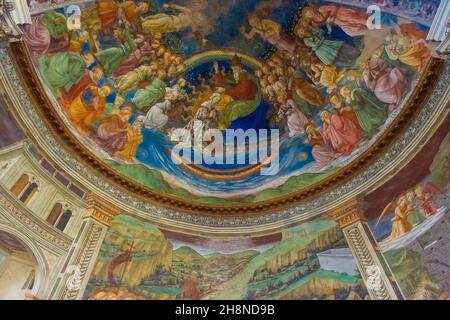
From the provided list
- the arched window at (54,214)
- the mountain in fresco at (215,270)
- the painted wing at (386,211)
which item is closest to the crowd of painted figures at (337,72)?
the painted wing at (386,211)

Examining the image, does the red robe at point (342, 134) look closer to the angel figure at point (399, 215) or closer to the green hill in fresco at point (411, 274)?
the angel figure at point (399, 215)

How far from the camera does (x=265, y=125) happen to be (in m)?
15.5

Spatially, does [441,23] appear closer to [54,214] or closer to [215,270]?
[215,270]

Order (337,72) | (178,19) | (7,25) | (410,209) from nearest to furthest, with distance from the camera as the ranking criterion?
(7,25) → (410,209) → (337,72) → (178,19)

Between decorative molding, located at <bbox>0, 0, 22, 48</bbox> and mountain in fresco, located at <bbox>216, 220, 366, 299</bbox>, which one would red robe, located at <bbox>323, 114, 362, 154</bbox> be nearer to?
mountain in fresco, located at <bbox>216, 220, 366, 299</bbox>

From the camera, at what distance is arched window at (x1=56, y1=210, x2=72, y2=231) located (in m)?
11.8

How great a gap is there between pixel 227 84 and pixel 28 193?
7.49 m

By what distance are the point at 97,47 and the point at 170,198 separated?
16.0 feet

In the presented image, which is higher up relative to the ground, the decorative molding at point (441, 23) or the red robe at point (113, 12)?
the red robe at point (113, 12)

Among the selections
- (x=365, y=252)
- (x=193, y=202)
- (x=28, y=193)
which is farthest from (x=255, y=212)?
(x=28, y=193)

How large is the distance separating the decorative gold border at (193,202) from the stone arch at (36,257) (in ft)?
9.14

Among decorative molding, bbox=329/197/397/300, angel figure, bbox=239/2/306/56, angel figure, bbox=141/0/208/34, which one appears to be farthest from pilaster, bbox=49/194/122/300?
angel figure, bbox=239/2/306/56

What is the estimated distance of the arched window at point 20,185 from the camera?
11.2m

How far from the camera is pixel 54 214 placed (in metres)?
11.9
